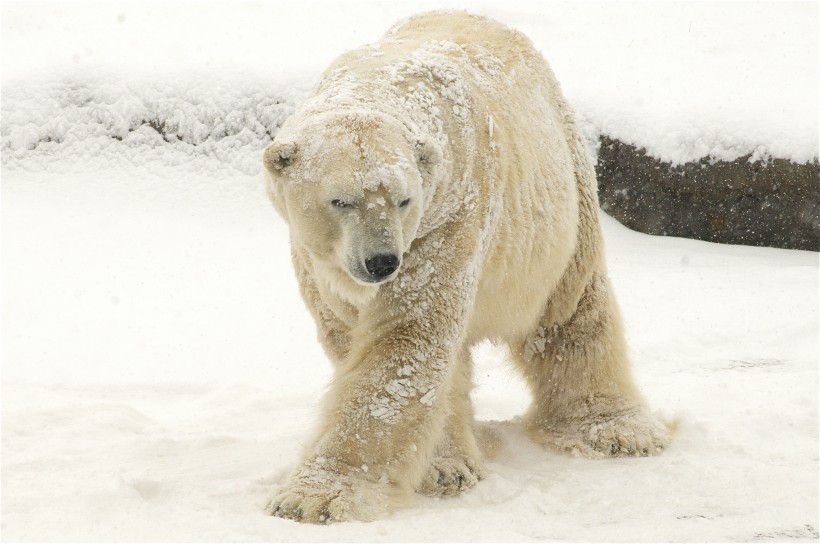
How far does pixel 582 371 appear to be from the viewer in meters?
4.96

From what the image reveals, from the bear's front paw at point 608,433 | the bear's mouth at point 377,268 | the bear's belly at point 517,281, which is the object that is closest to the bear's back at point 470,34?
the bear's belly at point 517,281

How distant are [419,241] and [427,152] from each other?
39 cm

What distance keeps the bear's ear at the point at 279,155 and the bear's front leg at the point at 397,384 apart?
0.61m

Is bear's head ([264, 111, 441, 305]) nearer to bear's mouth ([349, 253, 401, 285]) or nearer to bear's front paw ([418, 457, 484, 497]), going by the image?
bear's mouth ([349, 253, 401, 285])

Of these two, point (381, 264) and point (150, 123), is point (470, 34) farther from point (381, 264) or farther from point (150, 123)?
point (150, 123)

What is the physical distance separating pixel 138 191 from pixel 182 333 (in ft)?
8.63

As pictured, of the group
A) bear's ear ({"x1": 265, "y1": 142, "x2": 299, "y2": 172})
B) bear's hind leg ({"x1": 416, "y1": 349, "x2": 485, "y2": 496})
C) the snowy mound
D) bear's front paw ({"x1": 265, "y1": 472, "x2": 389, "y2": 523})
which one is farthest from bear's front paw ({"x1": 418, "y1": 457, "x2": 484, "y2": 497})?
the snowy mound

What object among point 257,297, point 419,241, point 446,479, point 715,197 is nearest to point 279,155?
point 419,241

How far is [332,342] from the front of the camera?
4.16 m

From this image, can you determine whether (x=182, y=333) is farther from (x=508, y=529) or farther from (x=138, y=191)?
(x=508, y=529)

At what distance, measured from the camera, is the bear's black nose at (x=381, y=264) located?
3250 mm

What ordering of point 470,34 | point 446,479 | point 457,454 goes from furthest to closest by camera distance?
point 470,34
point 457,454
point 446,479

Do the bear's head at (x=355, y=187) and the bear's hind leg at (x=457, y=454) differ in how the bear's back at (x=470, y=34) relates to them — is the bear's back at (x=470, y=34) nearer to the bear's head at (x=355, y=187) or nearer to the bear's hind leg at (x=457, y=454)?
the bear's head at (x=355, y=187)

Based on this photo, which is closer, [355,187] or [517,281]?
[355,187]
